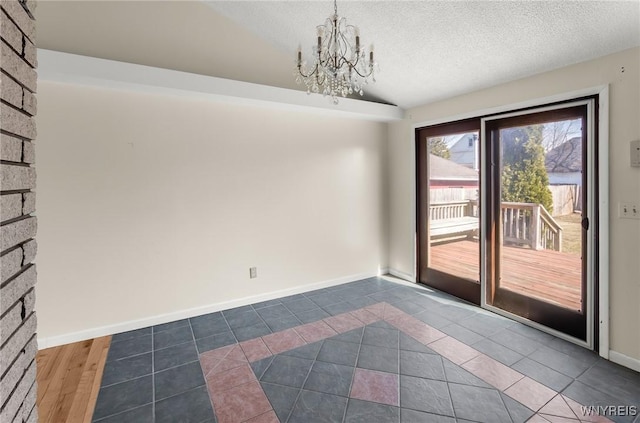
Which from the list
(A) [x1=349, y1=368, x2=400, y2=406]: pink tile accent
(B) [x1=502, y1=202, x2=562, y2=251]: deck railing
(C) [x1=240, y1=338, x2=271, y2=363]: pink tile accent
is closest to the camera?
(A) [x1=349, y1=368, x2=400, y2=406]: pink tile accent

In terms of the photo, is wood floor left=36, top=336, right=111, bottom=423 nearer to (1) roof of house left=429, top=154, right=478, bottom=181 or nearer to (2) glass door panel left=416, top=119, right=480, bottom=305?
(2) glass door panel left=416, top=119, right=480, bottom=305

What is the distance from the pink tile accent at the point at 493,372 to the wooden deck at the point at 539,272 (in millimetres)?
962

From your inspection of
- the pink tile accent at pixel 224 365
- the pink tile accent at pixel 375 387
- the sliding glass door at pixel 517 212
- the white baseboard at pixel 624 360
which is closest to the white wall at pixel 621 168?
the white baseboard at pixel 624 360

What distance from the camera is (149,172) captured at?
Answer: 3.06m

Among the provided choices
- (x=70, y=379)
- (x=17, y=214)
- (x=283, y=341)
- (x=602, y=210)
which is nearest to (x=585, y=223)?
(x=602, y=210)

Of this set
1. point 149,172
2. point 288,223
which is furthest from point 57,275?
point 288,223

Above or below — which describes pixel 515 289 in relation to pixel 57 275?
below

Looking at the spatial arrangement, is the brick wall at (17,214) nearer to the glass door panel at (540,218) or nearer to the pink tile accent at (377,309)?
the pink tile accent at (377,309)

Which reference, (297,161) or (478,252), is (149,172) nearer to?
(297,161)

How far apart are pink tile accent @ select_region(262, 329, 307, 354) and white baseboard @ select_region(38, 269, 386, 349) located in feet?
2.68

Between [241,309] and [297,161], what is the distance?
1.79 metres

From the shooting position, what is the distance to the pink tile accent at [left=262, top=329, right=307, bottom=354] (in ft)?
8.70

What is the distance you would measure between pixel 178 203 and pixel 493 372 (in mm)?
3059

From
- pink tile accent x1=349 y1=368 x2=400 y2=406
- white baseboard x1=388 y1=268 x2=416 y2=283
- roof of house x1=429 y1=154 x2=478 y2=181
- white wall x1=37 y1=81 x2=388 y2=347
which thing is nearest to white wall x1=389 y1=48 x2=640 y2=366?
roof of house x1=429 y1=154 x2=478 y2=181
